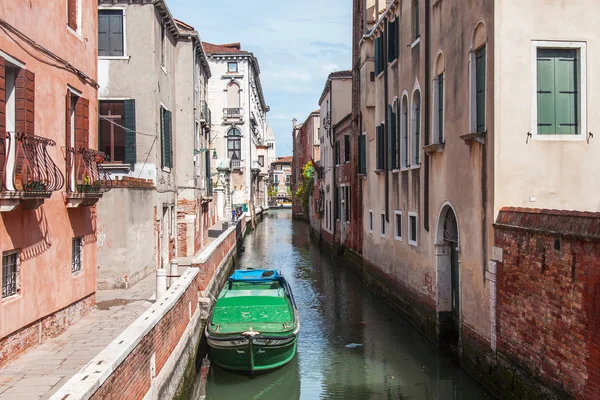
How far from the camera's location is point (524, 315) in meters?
7.95

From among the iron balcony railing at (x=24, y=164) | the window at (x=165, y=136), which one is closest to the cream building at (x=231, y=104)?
the window at (x=165, y=136)

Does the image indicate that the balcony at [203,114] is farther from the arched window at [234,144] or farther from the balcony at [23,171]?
the arched window at [234,144]

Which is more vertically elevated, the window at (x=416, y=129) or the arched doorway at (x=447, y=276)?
the window at (x=416, y=129)

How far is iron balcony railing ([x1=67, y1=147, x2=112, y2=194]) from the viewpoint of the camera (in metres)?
9.41

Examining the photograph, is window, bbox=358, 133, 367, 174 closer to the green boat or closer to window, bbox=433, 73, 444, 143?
window, bbox=433, 73, 444, 143

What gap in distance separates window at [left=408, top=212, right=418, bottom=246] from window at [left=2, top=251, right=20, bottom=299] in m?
8.41

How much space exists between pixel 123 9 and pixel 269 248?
18.5 m

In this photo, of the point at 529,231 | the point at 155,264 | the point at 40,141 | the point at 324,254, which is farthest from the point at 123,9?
the point at 324,254

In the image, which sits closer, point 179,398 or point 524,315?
point 524,315

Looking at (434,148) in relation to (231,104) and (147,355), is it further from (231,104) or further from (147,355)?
(231,104)

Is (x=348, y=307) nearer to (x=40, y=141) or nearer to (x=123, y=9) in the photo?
(x=123, y=9)

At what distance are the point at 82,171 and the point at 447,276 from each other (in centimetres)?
667

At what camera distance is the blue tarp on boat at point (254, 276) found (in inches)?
563

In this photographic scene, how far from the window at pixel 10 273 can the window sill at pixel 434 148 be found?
7154 mm
